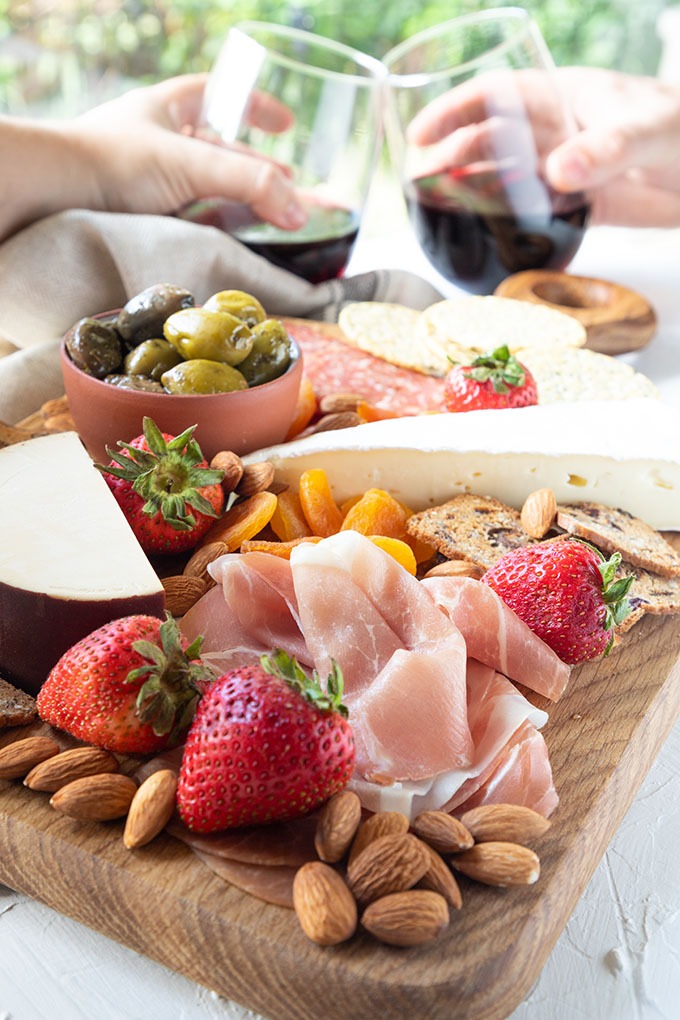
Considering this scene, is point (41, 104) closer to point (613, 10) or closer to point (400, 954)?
point (613, 10)

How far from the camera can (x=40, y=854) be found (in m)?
0.93

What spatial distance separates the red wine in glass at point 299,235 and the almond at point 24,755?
1387 mm

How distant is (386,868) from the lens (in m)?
0.86

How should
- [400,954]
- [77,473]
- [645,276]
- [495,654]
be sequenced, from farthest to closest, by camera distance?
[645,276], [77,473], [495,654], [400,954]

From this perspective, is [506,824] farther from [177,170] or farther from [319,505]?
[177,170]

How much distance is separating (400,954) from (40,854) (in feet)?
1.09

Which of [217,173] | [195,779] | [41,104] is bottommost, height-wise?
[41,104]

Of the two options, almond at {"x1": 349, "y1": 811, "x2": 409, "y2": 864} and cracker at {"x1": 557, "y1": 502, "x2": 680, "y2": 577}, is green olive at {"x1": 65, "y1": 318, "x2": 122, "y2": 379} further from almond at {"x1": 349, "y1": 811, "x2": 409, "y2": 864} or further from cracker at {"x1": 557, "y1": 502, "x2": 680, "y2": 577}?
almond at {"x1": 349, "y1": 811, "x2": 409, "y2": 864}

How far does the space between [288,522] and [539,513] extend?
333mm

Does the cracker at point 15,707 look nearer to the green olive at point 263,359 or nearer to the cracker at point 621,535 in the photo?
the green olive at point 263,359

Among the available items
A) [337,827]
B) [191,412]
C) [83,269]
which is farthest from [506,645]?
[83,269]

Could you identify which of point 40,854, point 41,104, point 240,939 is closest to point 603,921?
point 240,939

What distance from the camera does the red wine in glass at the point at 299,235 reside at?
2.13 metres

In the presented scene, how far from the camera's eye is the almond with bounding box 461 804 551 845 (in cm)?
92
